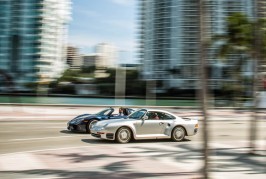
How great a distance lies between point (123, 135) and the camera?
14.2 metres

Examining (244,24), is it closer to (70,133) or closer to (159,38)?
(70,133)

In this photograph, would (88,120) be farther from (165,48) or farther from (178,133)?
(165,48)

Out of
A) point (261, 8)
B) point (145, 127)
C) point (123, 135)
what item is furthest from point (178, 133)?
point (261, 8)

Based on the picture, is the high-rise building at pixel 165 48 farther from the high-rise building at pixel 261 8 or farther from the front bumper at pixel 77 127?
the high-rise building at pixel 261 8

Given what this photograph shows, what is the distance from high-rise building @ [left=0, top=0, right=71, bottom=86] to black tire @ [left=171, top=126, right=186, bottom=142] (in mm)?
112774

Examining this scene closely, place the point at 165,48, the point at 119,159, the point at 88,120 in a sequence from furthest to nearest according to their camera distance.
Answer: the point at 165,48, the point at 88,120, the point at 119,159

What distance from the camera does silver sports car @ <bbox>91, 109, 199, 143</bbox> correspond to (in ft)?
46.2

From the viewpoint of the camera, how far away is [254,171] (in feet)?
30.9

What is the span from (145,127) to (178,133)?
4.86 ft

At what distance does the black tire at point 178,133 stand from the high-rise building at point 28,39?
11277 cm

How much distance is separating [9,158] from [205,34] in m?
6.09

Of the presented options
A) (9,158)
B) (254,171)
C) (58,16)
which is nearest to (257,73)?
(254,171)

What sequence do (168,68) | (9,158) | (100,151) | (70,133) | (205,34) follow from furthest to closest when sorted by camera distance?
1. (168,68)
2. (70,133)
3. (100,151)
4. (9,158)
5. (205,34)

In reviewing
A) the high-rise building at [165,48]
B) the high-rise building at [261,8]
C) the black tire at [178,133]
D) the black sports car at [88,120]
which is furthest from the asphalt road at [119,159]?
the high-rise building at [165,48]
